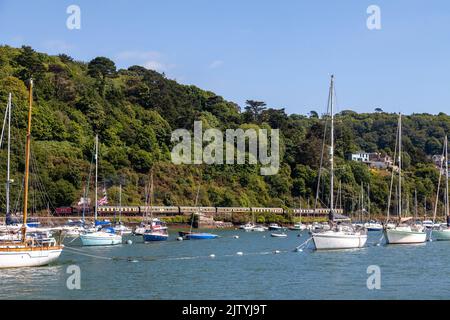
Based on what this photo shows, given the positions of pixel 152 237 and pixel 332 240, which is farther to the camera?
pixel 152 237

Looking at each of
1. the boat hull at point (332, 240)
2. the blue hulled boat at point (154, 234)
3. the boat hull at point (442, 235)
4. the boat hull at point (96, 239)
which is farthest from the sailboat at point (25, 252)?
the boat hull at point (442, 235)

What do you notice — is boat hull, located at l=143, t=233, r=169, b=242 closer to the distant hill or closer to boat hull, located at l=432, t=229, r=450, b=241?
boat hull, located at l=432, t=229, r=450, b=241

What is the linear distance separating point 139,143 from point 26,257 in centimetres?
9212

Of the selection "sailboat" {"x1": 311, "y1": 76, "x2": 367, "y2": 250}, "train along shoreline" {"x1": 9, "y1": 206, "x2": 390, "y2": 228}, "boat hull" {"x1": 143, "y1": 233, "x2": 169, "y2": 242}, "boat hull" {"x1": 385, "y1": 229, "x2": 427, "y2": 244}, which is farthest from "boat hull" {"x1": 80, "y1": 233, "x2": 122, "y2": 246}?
"train along shoreline" {"x1": 9, "y1": 206, "x2": 390, "y2": 228}

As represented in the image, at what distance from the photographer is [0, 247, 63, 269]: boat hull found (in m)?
37.8

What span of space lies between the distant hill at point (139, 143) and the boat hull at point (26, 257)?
5667 cm

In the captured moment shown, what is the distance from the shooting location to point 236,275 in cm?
3975

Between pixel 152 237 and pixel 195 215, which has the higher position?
pixel 195 215

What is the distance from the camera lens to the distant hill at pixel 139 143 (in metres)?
114

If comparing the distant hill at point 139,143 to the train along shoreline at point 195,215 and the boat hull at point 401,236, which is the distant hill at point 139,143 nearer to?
the train along shoreline at point 195,215

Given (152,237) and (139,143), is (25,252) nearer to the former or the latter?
(152,237)

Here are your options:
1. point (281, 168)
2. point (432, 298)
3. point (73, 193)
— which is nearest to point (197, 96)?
point (281, 168)

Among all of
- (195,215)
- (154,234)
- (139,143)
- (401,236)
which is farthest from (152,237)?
(139,143)
